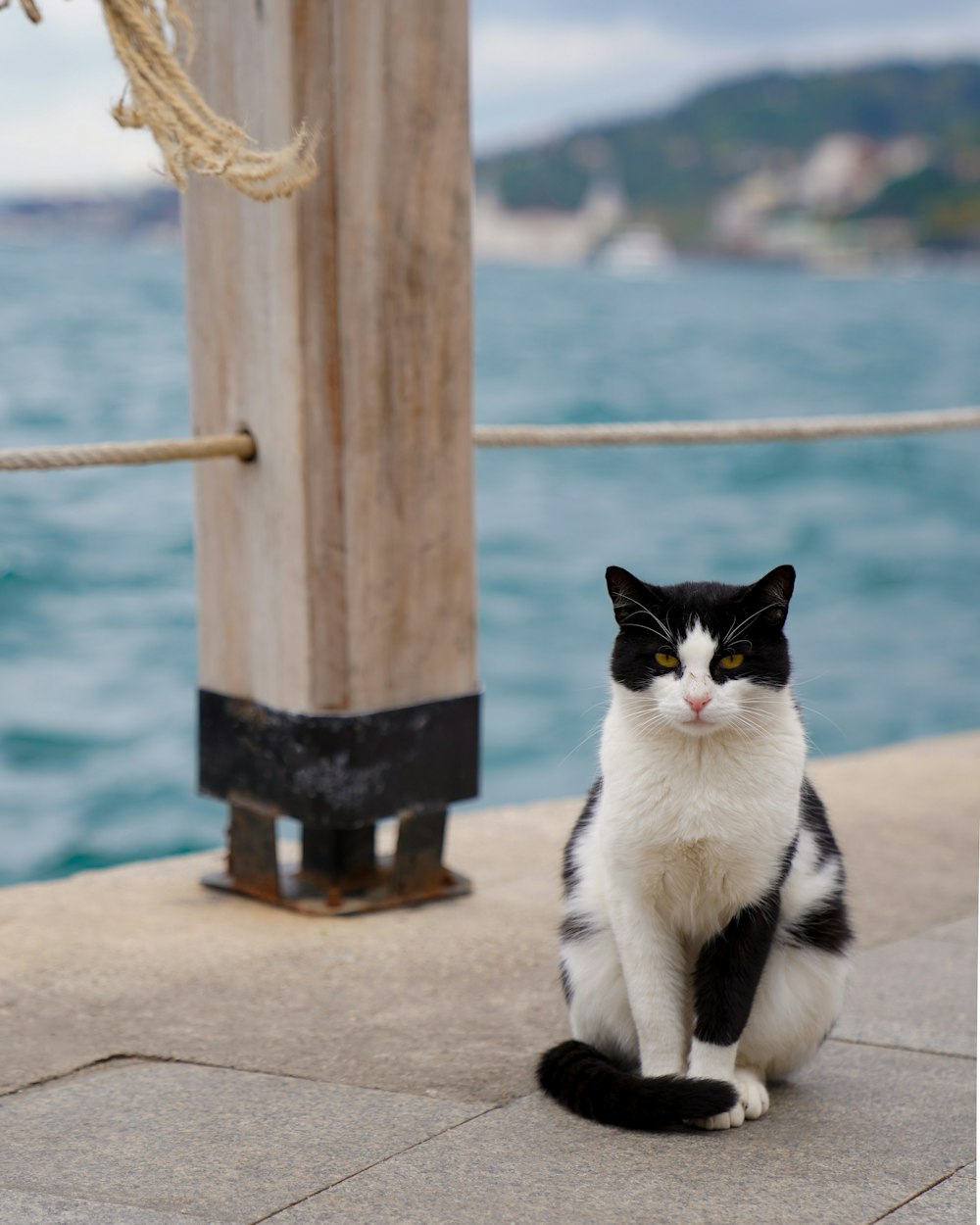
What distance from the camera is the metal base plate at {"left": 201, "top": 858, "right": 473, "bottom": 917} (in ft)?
9.34

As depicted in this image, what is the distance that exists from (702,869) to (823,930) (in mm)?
254

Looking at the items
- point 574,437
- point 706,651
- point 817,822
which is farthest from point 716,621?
point 574,437

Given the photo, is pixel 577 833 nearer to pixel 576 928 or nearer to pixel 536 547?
pixel 576 928

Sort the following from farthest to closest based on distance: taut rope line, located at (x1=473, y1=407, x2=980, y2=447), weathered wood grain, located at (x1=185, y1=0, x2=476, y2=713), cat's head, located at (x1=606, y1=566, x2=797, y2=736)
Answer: taut rope line, located at (x1=473, y1=407, x2=980, y2=447), weathered wood grain, located at (x1=185, y1=0, x2=476, y2=713), cat's head, located at (x1=606, y1=566, x2=797, y2=736)

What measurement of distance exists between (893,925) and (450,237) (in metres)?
1.60

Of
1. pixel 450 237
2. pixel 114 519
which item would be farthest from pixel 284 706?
pixel 114 519

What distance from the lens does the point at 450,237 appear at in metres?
2.76

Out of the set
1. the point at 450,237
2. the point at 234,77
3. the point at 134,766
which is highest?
the point at 234,77

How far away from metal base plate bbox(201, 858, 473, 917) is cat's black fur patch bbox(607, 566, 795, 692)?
1157mm

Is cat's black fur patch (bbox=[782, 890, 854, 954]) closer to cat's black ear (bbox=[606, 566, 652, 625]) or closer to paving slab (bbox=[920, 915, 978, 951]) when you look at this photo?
cat's black ear (bbox=[606, 566, 652, 625])

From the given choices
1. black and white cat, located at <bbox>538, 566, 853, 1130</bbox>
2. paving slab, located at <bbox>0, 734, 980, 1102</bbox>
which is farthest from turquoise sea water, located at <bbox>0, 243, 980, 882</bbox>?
black and white cat, located at <bbox>538, 566, 853, 1130</bbox>

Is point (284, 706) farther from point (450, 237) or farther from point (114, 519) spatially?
point (114, 519)

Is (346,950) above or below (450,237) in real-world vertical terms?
below

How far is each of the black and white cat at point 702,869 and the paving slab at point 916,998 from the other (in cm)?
36
